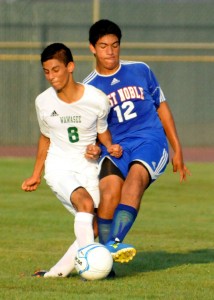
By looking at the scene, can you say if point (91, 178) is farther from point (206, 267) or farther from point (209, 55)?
point (209, 55)

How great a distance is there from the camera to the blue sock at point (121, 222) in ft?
25.7

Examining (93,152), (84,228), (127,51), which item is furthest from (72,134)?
(127,51)

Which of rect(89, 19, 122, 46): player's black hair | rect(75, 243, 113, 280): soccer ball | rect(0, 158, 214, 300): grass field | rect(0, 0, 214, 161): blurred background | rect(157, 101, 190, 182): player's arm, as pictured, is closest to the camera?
rect(0, 158, 214, 300): grass field

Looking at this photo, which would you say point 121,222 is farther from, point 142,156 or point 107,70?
point 107,70

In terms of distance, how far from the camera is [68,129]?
7.99 meters

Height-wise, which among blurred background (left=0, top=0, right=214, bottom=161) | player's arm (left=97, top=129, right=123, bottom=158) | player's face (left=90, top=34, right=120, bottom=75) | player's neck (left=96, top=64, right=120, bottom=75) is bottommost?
blurred background (left=0, top=0, right=214, bottom=161)

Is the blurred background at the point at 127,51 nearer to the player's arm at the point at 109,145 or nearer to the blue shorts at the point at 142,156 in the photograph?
the blue shorts at the point at 142,156

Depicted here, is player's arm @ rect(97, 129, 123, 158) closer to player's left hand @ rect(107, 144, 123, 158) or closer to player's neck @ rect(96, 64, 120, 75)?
player's left hand @ rect(107, 144, 123, 158)

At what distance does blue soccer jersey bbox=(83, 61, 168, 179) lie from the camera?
27.1 feet

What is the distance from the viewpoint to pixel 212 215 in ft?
42.9

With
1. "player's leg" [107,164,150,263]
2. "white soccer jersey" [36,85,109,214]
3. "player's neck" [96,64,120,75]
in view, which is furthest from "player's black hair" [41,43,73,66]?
"player's leg" [107,164,150,263]

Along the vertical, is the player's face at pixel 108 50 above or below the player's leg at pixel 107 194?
above

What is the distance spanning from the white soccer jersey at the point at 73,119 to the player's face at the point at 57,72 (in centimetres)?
15

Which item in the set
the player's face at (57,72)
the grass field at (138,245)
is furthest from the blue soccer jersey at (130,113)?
the grass field at (138,245)
